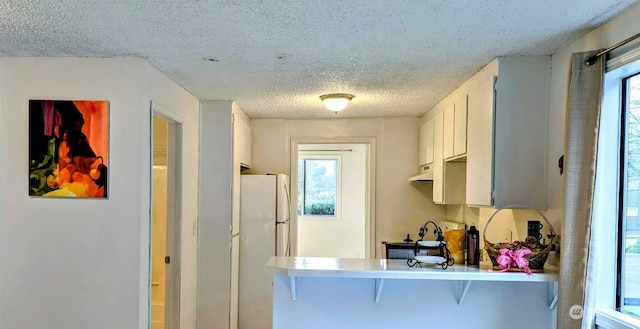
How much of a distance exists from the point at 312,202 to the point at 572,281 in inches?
→ 197

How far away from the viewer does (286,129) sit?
4930 millimetres

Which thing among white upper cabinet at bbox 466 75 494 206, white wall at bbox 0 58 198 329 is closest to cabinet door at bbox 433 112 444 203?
white upper cabinet at bbox 466 75 494 206

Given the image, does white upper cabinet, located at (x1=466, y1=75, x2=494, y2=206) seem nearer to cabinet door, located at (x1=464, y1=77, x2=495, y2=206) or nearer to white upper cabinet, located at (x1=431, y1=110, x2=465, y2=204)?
cabinet door, located at (x1=464, y1=77, x2=495, y2=206)

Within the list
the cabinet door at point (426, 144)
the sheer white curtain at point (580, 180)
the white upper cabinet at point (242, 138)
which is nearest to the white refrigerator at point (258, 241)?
the white upper cabinet at point (242, 138)

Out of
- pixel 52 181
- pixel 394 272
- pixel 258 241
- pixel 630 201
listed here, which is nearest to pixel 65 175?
pixel 52 181

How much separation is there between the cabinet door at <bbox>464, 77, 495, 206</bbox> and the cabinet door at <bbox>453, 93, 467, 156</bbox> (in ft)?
0.30

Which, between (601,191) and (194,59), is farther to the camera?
(194,59)

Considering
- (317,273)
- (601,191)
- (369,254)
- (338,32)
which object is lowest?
(369,254)

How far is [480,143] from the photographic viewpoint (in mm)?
2754

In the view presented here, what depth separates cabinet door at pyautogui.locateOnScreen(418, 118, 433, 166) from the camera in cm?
421

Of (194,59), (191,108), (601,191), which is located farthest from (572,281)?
(191,108)

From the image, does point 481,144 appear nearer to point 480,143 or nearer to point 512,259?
point 480,143

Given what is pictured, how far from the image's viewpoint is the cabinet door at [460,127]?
310 centimetres

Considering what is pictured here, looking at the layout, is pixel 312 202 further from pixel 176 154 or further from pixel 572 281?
pixel 572 281
